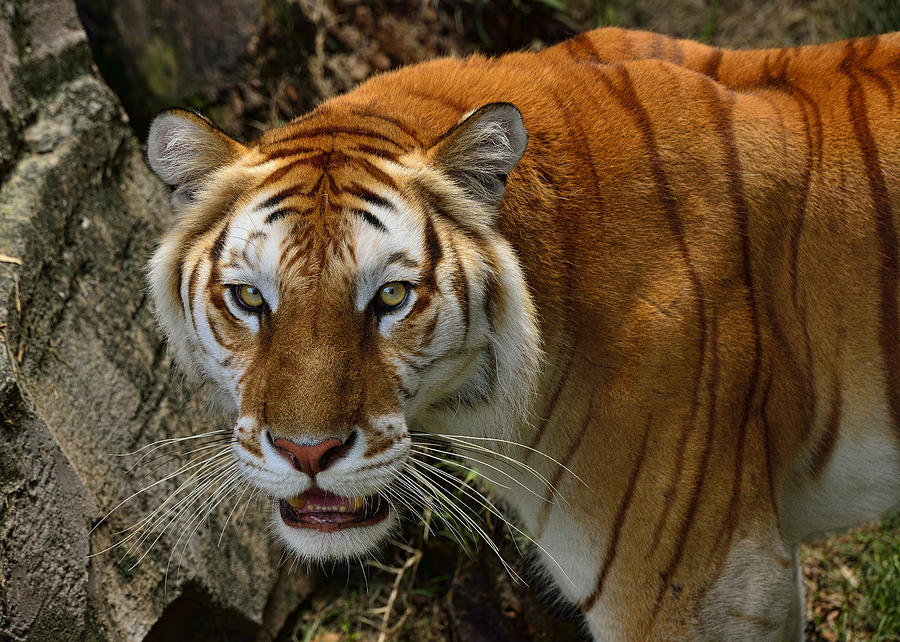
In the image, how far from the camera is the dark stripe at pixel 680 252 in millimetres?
2033

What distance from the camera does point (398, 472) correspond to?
75.2 inches

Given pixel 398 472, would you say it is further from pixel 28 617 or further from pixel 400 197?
pixel 28 617

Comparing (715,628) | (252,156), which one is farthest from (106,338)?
(715,628)

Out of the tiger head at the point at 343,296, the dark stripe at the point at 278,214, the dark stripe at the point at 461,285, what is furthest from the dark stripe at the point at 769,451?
the dark stripe at the point at 278,214

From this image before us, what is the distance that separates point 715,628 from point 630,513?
35 centimetres

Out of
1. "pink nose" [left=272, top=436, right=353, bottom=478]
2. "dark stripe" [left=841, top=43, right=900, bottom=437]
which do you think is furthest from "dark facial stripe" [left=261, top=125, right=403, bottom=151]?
"dark stripe" [left=841, top=43, right=900, bottom=437]

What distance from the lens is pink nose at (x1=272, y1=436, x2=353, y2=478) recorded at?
1742mm

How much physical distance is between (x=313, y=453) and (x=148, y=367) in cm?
150

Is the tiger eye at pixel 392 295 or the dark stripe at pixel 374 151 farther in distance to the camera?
the dark stripe at pixel 374 151

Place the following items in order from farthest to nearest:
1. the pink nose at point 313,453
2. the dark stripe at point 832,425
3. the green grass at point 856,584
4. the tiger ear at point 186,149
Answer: the green grass at point 856,584 < the dark stripe at point 832,425 < the tiger ear at point 186,149 < the pink nose at point 313,453

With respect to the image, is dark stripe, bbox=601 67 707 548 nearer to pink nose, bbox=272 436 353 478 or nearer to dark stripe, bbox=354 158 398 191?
dark stripe, bbox=354 158 398 191

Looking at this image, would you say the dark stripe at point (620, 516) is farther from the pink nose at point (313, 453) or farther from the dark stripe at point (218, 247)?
the dark stripe at point (218, 247)

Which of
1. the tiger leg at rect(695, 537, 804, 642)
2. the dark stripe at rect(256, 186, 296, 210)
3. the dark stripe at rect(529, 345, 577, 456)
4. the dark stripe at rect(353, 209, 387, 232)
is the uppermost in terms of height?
the dark stripe at rect(256, 186, 296, 210)

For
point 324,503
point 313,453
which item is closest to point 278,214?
point 313,453
